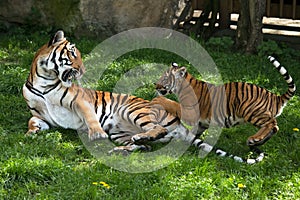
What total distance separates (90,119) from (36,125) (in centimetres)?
60

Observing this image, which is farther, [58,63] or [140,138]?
[58,63]

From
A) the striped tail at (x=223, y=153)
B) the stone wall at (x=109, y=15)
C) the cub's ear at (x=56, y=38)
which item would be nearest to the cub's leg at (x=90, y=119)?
the cub's ear at (x=56, y=38)

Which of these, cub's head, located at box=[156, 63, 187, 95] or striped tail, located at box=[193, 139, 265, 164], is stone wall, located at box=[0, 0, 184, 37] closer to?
cub's head, located at box=[156, 63, 187, 95]

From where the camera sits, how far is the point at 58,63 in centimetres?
675

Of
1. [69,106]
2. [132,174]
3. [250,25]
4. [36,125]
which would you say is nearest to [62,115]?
[69,106]

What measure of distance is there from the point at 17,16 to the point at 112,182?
604cm

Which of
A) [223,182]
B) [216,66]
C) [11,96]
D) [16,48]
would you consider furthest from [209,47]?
[223,182]

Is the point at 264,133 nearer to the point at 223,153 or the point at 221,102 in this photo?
the point at 223,153

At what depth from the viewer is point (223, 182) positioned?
562 cm

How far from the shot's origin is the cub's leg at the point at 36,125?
665cm

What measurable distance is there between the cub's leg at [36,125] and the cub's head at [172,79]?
1279 mm

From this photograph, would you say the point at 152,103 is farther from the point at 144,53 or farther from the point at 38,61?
the point at 144,53

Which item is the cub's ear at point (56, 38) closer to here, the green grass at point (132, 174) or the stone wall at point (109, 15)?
the green grass at point (132, 174)

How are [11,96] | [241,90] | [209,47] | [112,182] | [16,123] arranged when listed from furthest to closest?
[209,47] → [11,96] → [16,123] → [241,90] → [112,182]
